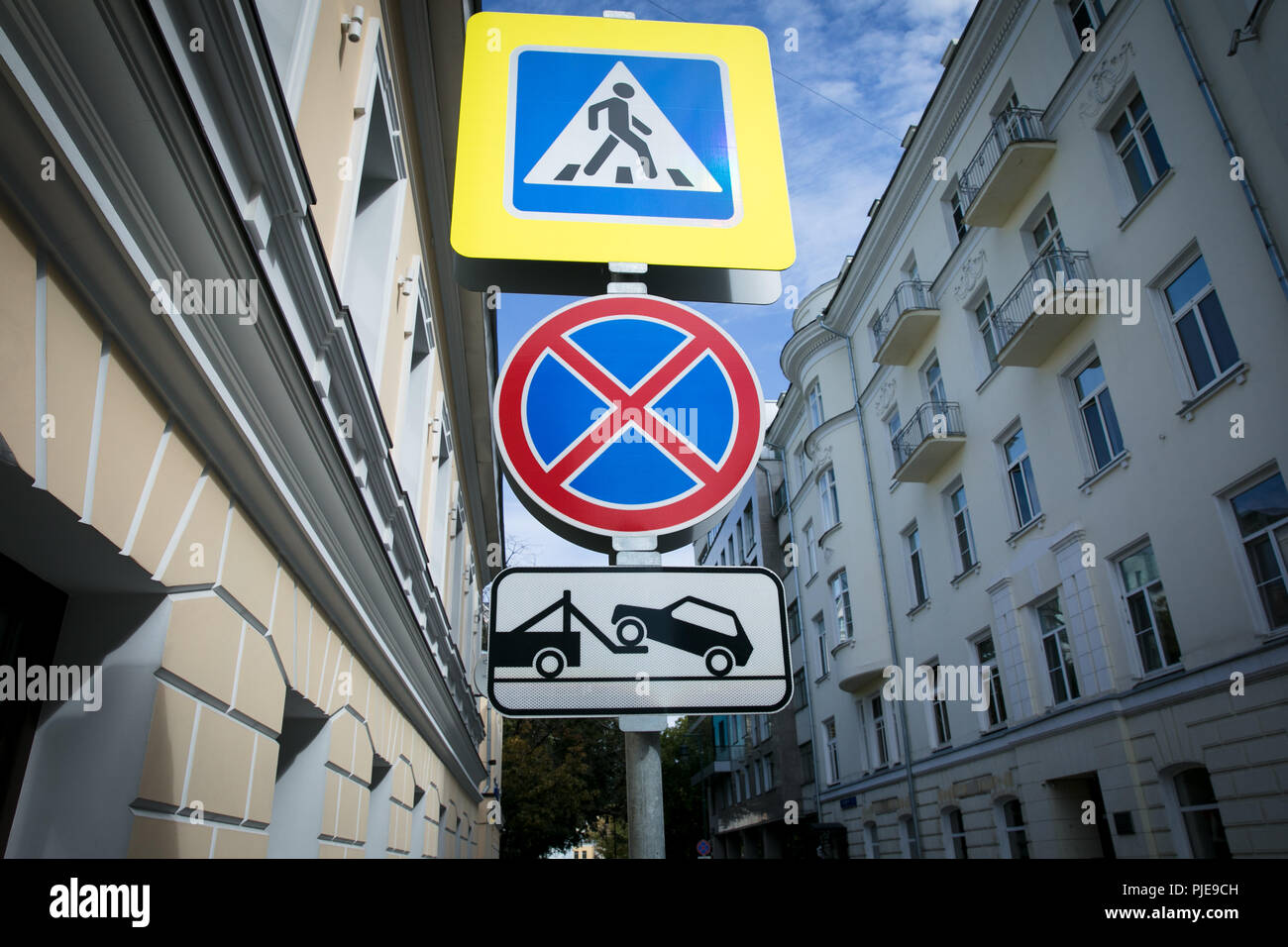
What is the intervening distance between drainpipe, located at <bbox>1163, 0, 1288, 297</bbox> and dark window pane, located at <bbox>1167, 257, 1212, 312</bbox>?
3.81 feet

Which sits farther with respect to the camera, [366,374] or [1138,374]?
[1138,374]

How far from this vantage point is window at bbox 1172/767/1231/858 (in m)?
11.1

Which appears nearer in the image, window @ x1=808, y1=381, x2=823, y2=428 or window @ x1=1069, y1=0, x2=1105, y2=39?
window @ x1=1069, y1=0, x2=1105, y2=39

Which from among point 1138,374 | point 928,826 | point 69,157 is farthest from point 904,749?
point 69,157

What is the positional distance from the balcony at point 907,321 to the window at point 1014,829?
34.6 feet

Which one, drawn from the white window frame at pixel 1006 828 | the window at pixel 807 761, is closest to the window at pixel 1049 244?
the white window frame at pixel 1006 828

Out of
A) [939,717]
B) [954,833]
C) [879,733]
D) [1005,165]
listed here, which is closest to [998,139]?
[1005,165]

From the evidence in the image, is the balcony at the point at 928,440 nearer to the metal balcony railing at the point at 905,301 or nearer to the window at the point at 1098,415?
the metal balcony railing at the point at 905,301

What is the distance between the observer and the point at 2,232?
1.93m

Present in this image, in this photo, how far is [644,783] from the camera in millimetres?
1502

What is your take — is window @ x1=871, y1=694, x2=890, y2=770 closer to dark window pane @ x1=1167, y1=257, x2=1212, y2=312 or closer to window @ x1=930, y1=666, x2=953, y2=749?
window @ x1=930, y1=666, x2=953, y2=749

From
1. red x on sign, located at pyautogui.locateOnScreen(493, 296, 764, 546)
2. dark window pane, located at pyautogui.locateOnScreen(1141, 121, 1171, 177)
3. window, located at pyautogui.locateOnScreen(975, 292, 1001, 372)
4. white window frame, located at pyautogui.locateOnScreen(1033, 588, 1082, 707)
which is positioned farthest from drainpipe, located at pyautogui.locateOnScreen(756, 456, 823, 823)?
red x on sign, located at pyautogui.locateOnScreen(493, 296, 764, 546)
